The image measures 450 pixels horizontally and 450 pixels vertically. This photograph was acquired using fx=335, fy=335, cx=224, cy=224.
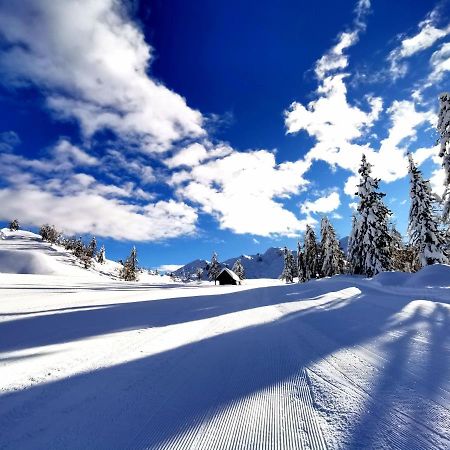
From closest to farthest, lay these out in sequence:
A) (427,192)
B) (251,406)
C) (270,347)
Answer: (251,406), (270,347), (427,192)

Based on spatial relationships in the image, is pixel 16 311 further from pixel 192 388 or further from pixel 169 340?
pixel 192 388

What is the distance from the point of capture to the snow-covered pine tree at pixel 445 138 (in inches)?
818

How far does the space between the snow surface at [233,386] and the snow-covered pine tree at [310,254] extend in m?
47.0

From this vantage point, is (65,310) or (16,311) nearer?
(16,311)

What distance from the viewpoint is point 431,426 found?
2547 millimetres

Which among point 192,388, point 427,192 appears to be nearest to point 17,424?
point 192,388

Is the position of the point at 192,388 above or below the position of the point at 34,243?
below

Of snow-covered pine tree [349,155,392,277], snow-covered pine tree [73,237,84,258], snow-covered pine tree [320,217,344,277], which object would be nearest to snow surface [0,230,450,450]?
snow-covered pine tree [349,155,392,277]

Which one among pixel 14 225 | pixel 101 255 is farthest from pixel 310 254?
pixel 14 225

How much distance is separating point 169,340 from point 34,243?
128m

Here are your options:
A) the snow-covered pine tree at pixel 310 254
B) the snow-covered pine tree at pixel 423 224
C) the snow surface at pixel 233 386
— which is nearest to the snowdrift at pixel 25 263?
the snow-covered pine tree at pixel 310 254

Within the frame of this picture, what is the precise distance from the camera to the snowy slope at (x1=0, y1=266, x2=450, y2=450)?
260 cm

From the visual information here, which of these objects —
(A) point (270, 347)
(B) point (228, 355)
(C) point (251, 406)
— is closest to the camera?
(C) point (251, 406)

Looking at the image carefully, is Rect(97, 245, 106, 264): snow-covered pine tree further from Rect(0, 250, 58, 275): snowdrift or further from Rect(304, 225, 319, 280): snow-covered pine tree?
Rect(304, 225, 319, 280): snow-covered pine tree
